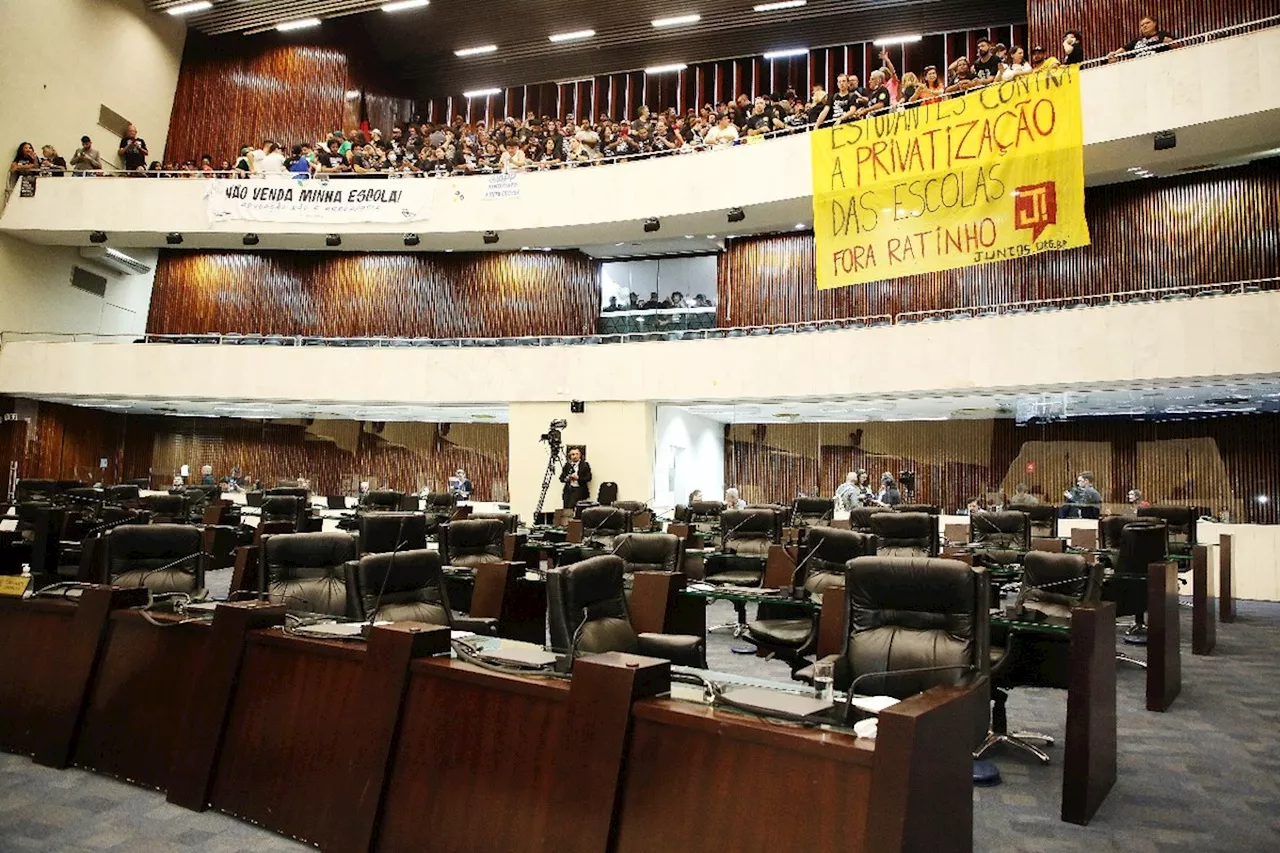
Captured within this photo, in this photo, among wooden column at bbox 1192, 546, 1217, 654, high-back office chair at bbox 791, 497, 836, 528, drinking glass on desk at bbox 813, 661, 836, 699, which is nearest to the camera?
drinking glass on desk at bbox 813, 661, 836, 699

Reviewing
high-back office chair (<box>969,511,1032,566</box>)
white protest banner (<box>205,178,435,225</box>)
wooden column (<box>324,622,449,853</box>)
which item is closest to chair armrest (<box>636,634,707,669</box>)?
wooden column (<box>324,622,449,853</box>)

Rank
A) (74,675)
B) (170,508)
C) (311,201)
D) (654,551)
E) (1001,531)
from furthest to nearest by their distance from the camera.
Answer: (311,201) → (170,508) → (1001,531) → (654,551) → (74,675)

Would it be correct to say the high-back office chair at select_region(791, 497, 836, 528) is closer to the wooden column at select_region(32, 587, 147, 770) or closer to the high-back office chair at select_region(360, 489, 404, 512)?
the high-back office chair at select_region(360, 489, 404, 512)

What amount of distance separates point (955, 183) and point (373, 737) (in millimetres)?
7770

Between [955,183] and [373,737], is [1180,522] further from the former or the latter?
[373,737]

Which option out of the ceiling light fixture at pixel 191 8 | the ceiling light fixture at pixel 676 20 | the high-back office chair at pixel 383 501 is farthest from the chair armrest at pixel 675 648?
the ceiling light fixture at pixel 191 8

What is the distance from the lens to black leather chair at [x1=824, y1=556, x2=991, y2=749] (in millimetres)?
3277

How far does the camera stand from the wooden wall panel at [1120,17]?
37.2ft

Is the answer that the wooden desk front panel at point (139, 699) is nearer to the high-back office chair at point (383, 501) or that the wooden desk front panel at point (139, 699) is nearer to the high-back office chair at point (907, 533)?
the high-back office chair at point (907, 533)

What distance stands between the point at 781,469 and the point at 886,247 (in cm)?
663

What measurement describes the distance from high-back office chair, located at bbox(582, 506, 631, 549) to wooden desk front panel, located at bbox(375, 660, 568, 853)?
5162 millimetres

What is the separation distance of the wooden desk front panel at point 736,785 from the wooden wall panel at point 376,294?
13251mm

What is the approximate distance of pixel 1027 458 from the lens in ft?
43.1

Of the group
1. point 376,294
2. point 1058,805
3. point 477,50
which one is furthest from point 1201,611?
point 477,50
